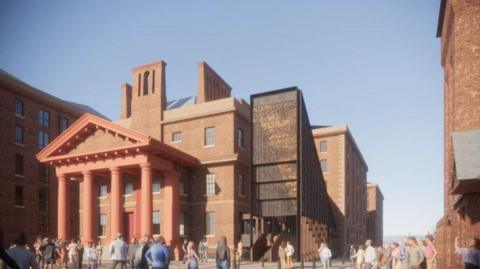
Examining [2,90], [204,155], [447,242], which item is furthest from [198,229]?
[2,90]

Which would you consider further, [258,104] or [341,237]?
[341,237]

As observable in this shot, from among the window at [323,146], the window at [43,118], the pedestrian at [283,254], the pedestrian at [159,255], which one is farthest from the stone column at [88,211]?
the window at [323,146]

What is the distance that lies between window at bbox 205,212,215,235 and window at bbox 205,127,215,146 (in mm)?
5322

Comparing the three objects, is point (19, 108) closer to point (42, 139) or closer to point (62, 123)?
point (42, 139)

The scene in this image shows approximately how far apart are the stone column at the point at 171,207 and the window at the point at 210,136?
409 centimetres

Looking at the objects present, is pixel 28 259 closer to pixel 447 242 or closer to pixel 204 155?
pixel 447 242

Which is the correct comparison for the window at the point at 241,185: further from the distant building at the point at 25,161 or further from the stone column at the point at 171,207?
the distant building at the point at 25,161

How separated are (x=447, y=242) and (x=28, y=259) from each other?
17812mm

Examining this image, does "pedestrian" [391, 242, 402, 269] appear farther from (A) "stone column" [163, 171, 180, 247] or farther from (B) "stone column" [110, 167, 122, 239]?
(B) "stone column" [110, 167, 122, 239]

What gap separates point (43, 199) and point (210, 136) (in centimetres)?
2084

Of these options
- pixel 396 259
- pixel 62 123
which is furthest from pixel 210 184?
pixel 62 123

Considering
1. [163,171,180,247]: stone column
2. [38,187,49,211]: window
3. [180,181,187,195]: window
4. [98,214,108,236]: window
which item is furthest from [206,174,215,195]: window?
[38,187,49,211]: window

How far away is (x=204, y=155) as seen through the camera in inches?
1264

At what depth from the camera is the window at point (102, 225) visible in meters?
32.5
